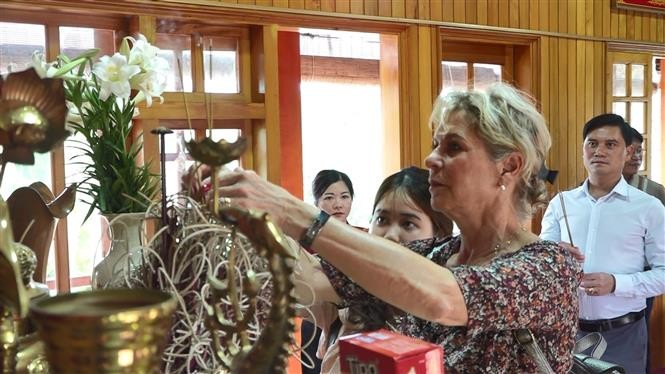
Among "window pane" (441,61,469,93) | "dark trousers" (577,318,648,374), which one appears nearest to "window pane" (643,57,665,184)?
"window pane" (441,61,469,93)

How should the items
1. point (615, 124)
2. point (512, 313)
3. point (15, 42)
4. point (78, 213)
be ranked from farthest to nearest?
point (615, 124) < point (78, 213) < point (15, 42) < point (512, 313)

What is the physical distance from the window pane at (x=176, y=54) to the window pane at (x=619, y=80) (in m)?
2.84

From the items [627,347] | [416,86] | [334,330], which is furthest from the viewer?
[416,86]

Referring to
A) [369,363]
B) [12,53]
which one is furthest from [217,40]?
[369,363]

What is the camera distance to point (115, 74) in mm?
904

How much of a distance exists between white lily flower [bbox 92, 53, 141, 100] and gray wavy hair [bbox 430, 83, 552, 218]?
0.72 metres

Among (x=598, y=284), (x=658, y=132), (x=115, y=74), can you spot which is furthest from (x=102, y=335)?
(x=658, y=132)

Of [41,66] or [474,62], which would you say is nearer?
[41,66]

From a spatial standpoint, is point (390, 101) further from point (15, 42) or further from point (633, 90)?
point (633, 90)

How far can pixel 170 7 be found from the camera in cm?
276

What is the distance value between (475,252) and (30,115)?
1.08 meters

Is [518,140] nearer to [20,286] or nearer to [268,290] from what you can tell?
[268,290]

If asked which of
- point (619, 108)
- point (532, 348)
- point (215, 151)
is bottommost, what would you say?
point (532, 348)

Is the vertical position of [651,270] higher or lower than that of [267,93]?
lower
